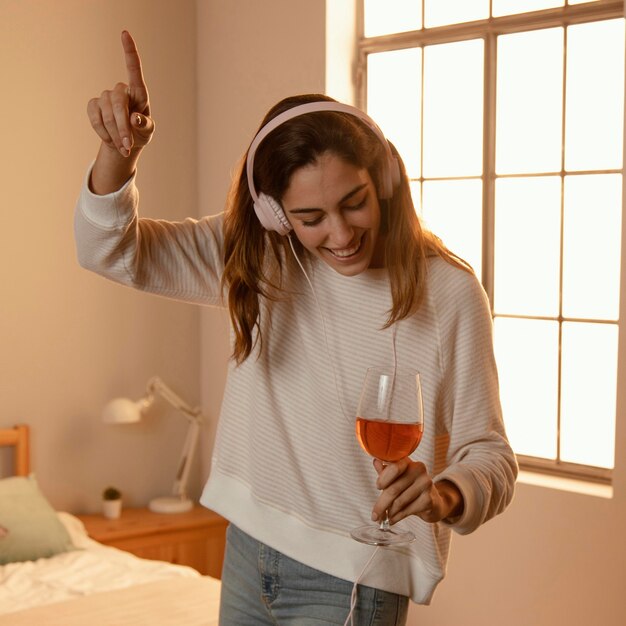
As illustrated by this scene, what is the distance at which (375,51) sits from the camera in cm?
386

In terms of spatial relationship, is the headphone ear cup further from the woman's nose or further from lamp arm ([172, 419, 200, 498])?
lamp arm ([172, 419, 200, 498])

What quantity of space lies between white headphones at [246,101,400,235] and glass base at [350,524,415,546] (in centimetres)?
48

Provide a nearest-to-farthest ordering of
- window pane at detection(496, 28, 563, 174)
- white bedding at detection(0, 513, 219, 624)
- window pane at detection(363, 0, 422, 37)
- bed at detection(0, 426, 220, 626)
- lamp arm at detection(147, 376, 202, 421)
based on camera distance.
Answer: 1. bed at detection(0, 426, 220, 626)
2. white bedding at detection(0, 513, 219, 624)
3. window pane at detection(496, 28, 563, 174)
4. window pane at detection(363, 0, 422, 37)
5. lamp arm at detection(147, 376, 202, 421)

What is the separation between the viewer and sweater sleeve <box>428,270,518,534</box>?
4.80ft

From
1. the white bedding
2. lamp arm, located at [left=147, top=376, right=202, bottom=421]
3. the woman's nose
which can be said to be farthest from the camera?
lamp arm, located at [left=147, top=376, right=202, bottom=421]

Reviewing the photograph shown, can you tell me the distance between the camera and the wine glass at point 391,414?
1.31 meters

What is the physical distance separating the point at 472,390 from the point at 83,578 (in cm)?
206

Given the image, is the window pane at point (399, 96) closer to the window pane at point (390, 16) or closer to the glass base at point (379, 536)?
the window pane at point (390, 16)

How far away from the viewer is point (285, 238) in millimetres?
1641

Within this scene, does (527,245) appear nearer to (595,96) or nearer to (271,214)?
(595,96)

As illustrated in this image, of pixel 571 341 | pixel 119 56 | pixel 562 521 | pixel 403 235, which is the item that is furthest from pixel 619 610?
pixel 119 56

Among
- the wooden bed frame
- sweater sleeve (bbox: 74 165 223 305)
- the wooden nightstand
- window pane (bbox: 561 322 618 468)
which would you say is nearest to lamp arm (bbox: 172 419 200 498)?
Answer: the wooden nightstand

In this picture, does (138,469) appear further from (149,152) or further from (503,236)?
(503,236)

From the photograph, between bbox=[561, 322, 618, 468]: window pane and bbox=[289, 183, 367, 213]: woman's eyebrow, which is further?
bbox=[561, 322, 618, 468]: window pane
